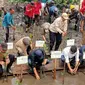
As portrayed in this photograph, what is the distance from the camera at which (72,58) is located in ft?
32.6

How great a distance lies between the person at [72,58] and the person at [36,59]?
2.25ft

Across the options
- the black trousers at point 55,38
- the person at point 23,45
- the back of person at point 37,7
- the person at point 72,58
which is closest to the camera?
the person at point 23,45

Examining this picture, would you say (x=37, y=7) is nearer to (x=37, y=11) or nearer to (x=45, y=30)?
(x=37, y=11)

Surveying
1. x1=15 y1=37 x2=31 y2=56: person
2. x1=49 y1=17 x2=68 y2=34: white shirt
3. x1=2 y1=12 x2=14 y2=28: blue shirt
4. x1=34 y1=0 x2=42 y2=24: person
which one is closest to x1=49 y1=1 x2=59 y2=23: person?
x1=34 y1=0 x2=42 y2=24: person

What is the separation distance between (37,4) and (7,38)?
2.48 metres

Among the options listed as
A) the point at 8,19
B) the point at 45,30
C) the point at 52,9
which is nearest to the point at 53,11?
the point at 52,9

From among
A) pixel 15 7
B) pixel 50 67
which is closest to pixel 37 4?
pixel 15 7

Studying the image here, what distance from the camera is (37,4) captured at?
13867 millimetres

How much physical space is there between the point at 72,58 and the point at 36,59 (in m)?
1.27

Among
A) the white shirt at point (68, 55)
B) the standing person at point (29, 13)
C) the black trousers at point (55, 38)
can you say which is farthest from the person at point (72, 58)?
the standing person at point (29, 13)

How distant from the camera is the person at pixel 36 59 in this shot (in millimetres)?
9188

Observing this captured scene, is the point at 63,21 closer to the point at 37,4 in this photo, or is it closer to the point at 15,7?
the point at 37,4

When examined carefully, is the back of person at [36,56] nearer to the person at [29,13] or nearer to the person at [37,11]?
the person at [29,13]

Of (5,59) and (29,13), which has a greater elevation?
(29,13)
